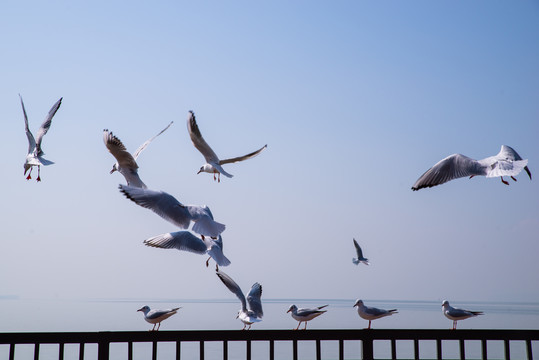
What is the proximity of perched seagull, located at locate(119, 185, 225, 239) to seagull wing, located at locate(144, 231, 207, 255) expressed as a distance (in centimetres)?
10

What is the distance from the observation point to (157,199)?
17.7ft

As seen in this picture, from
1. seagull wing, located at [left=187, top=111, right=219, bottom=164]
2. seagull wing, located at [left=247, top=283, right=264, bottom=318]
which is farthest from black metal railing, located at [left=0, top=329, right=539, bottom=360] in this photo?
seagull wing, located at [left=187, top=111, right=219, bottom=164]

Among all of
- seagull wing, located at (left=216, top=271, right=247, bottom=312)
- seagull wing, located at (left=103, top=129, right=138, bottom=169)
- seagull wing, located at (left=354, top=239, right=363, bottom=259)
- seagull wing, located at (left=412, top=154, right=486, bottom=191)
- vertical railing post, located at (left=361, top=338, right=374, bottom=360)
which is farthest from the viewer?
seagull wing, located at (left=354, top=239, right=363, bottom=259)

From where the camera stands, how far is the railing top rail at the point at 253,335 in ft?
12.9

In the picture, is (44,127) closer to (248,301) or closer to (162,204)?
(162,204)

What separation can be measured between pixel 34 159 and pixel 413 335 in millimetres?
5732

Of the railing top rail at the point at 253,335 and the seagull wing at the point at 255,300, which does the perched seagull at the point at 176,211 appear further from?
the railing top rail at the point at 253,335

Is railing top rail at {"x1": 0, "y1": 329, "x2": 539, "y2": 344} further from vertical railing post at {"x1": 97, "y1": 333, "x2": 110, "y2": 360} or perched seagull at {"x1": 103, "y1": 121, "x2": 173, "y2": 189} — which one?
perched seagull at {"x1": 103, "y1": 121, "x2": 173, "y2": 189}

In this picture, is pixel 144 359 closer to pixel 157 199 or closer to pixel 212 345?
pixel 212 345

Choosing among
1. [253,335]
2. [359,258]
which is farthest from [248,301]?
[359,258]

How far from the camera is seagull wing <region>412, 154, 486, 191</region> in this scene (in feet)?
18.6

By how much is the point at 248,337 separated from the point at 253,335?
3 cm

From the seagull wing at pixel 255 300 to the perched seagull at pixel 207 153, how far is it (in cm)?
181

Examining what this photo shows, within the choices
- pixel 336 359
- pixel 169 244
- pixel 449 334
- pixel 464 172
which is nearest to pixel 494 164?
pixel 464 172
